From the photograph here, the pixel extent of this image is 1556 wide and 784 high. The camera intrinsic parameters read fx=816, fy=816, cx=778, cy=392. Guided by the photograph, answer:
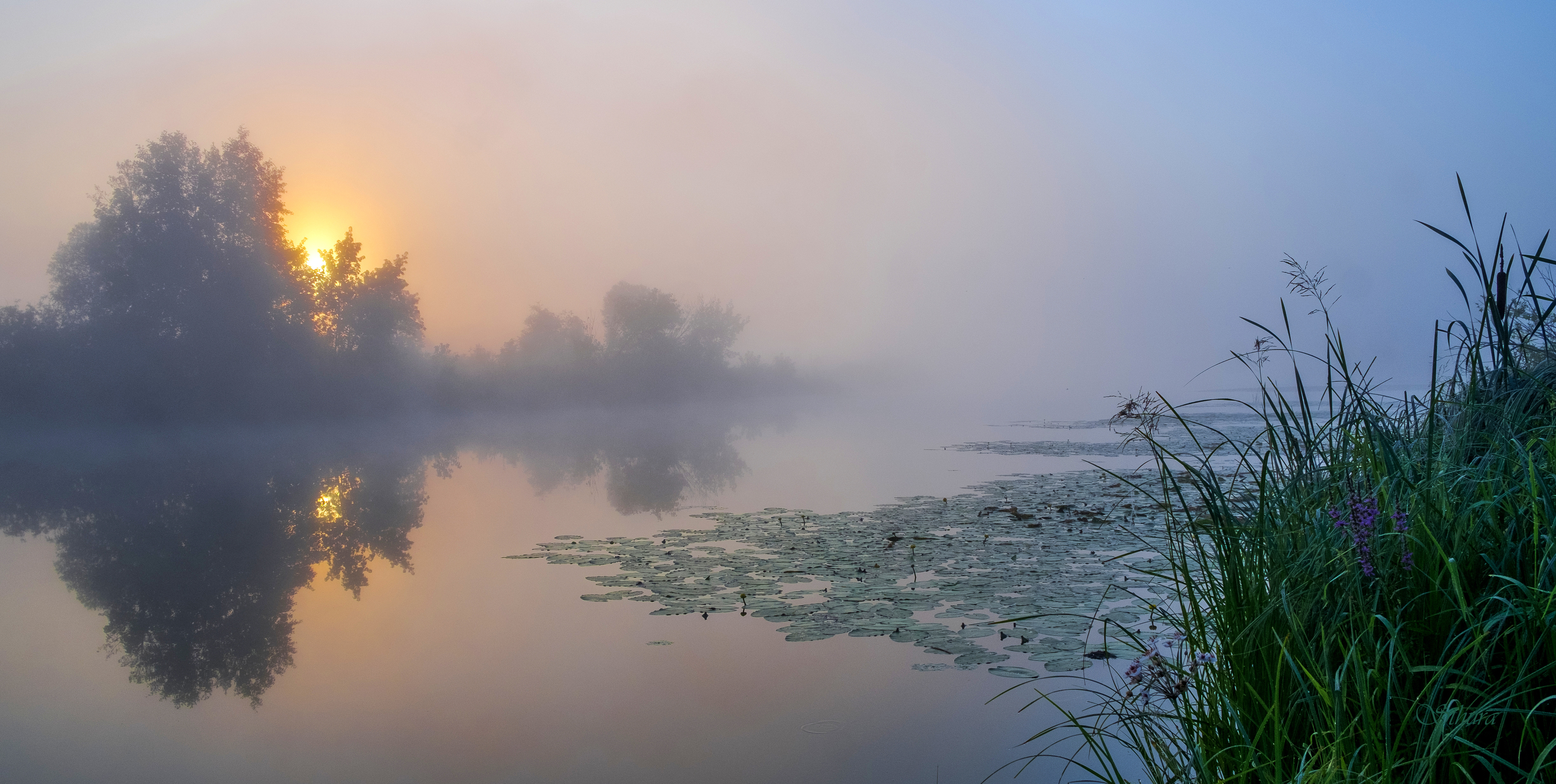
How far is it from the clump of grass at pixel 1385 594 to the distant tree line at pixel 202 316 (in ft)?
101

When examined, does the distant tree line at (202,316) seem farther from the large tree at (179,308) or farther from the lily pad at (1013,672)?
the lily pad at (1013,672)

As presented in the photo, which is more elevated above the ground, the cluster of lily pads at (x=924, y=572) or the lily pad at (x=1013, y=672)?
the cluster of lily pads at (x=924, y=572)

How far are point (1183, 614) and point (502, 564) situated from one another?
633 centimetres

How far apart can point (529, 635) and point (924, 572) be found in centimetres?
284

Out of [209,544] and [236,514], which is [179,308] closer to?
[236,514]

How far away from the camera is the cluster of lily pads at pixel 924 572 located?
464 centimetres

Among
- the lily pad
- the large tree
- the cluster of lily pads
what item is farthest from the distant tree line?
the lily pad

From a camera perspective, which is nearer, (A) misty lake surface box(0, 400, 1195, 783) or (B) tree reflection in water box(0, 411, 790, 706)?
(A) misty lake surface box(0, 400, 1195, 783)

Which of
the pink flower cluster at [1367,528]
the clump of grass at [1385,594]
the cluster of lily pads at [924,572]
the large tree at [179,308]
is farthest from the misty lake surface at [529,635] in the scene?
the large tree at [179,308]

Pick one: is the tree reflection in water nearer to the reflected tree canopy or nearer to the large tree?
the reflected tree canopy

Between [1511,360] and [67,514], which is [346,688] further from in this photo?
[67,514]

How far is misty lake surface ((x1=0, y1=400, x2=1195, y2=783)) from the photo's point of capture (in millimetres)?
3656

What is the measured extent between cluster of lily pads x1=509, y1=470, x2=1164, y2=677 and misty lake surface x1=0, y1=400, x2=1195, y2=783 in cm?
4

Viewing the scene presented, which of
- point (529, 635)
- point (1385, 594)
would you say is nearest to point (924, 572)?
point (529, 635)
